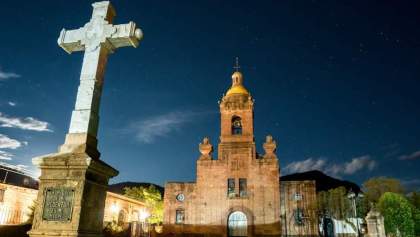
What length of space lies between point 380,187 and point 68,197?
4108cm

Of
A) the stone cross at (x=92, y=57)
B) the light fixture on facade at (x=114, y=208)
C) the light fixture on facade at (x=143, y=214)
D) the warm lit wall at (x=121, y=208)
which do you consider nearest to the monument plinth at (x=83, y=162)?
the stone cross at (x=92, y=57)

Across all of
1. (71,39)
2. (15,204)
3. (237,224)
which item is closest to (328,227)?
(237,224)

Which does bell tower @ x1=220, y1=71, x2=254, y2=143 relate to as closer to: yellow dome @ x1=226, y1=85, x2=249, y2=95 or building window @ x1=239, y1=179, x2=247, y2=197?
yellow dome @ x1=226, y1=85, x2=249, y2=95

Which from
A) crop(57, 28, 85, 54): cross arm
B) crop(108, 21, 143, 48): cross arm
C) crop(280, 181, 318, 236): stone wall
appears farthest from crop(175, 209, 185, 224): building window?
crop(108, 21, 143, 48): cross arm

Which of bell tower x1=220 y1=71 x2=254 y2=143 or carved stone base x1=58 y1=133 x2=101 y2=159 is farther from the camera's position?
bell tower x1=220 y1=71 x2=254 y2=143

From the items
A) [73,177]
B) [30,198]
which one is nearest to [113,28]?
[73,177]

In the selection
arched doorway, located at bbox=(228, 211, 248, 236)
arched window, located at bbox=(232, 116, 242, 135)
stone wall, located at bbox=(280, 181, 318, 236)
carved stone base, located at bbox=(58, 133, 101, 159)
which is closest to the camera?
carved stone base, located at bbox=(58, 133, 101, 159)

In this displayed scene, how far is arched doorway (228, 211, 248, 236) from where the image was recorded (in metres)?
29.8

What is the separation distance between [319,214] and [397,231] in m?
6.54

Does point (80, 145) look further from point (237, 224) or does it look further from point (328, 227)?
point (328, 227)

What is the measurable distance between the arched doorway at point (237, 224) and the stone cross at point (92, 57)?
25.6m

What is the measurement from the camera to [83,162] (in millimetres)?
5723

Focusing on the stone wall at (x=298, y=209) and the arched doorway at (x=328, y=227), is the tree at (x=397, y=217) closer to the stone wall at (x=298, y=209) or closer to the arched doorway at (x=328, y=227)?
the stone wall at (x=298, y=209)

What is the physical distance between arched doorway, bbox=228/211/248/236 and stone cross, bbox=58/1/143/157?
25.6 metres
